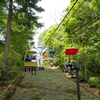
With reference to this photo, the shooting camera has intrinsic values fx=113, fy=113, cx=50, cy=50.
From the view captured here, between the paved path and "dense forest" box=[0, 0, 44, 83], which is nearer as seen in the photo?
the paved path

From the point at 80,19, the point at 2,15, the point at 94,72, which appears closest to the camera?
the point at 2,15

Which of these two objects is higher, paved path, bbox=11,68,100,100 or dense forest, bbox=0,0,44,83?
dense forest, bbox=0,0,44,83

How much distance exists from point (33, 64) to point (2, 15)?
16.2 feet

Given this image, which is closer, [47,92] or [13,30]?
[47,92]

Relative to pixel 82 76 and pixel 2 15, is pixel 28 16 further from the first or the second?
pixel 82 76

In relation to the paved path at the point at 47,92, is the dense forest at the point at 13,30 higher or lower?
higher

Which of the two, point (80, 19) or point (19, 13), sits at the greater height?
point (19, 13)

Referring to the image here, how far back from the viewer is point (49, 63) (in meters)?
27.3

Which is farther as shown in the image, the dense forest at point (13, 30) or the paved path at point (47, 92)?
the dense forest at point (13, 30)

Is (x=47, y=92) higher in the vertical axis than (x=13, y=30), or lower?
lower

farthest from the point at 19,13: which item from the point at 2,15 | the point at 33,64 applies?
the point at 33,64

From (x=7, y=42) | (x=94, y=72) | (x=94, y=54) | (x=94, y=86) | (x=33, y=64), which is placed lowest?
(x=94, y=86)

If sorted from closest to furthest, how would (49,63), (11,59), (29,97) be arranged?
(29,97) < (11,59) < (49,63)

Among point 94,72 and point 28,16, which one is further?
point 28,16
